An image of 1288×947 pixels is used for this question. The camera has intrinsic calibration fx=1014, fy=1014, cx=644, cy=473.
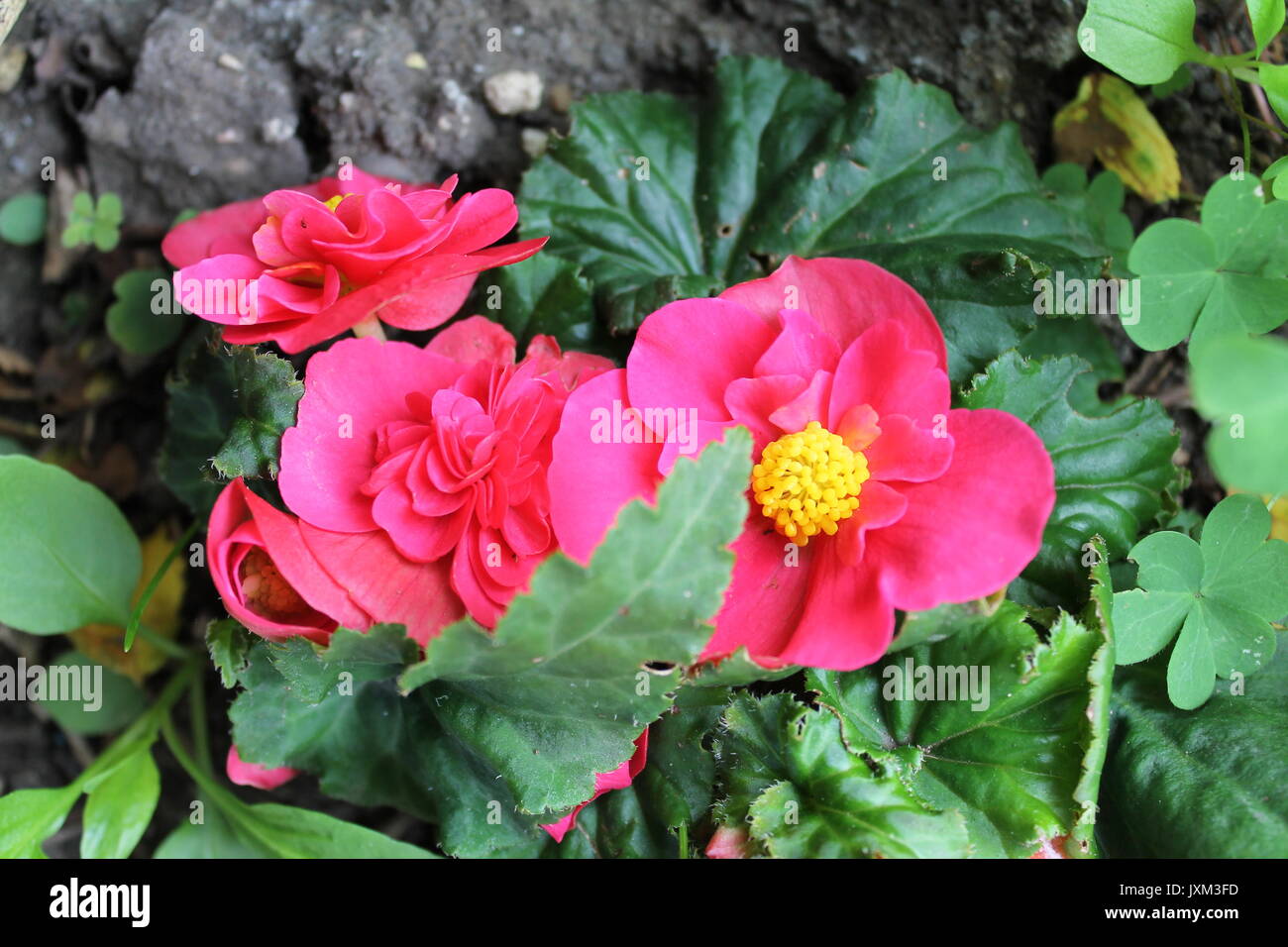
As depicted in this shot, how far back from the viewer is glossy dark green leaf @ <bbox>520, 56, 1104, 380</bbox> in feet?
4.82

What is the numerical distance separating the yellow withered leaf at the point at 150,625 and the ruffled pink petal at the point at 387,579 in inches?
37.0

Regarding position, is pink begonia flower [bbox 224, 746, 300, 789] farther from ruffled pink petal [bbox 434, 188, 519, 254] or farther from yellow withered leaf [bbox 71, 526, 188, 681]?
ruffled pink petal [bbox 434, 188, 519, 254]

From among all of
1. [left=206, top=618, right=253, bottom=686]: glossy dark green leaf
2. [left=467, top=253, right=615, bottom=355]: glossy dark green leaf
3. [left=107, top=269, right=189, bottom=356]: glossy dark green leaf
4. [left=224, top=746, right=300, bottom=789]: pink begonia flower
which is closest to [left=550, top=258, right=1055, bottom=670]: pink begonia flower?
[left=467, top=253, right=615, bottom=355]: glossy dark green leaf

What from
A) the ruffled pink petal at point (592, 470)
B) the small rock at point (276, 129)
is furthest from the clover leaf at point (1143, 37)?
the small rock at point (276, 129)

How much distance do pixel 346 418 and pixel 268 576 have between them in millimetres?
216

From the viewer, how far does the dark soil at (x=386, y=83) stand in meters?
1.80

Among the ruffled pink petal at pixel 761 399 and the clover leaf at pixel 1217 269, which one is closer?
the ruffled pink petal at pixel 761 399

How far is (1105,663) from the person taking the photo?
1.24 metres

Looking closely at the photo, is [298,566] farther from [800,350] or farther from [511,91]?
[511,91]

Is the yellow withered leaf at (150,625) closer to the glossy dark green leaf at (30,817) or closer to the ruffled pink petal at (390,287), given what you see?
the glossy dark green leaf at (30,817)

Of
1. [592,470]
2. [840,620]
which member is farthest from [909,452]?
[592,470]
